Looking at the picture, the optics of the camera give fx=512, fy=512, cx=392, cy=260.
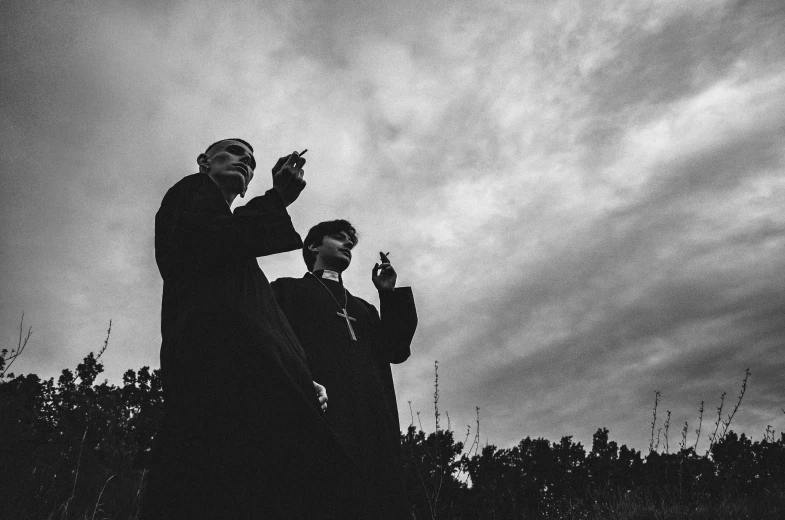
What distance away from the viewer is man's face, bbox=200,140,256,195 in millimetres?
1928

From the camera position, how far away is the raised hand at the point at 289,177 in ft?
5.63

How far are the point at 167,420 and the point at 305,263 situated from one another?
272cm

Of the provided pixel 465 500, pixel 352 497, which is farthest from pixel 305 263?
pixel 465 500

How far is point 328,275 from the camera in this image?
368cm

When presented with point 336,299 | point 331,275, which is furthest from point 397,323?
point 331,275

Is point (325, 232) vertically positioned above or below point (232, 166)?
above

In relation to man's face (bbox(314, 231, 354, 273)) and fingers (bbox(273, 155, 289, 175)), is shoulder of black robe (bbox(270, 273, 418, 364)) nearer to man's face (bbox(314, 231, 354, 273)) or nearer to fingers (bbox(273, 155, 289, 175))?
man's face (bbox(314, 231, 354, 273))

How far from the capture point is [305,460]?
131 centimetres

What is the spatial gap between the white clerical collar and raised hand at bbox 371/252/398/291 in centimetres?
33

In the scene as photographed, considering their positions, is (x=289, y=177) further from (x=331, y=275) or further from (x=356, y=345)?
(x=331, y=275)

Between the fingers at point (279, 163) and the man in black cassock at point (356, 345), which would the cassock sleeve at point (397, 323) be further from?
the fingers at point (279, 163)

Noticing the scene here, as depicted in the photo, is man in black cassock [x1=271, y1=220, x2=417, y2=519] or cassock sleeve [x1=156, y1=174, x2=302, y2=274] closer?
cassock sleeve [x1=156, y1=174, x2=302, y2=274]

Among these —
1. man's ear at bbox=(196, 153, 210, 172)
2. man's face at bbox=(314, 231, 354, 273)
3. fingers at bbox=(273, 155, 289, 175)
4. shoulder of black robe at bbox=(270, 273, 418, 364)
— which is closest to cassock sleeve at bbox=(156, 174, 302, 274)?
fingers at bbox=(273, 155, 289, 175)

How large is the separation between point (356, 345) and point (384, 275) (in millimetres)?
528
